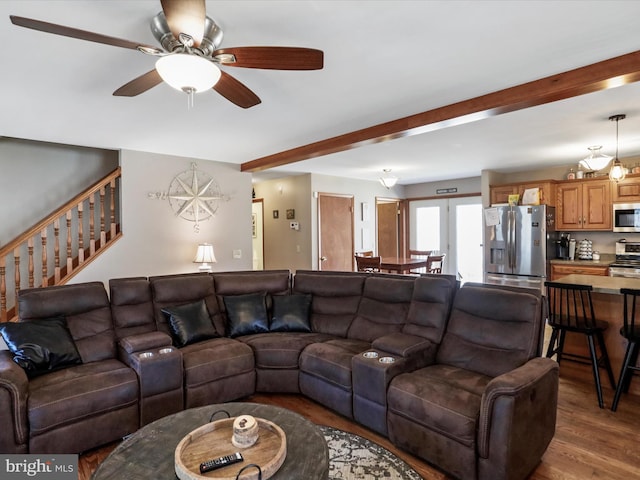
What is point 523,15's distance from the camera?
184 cm

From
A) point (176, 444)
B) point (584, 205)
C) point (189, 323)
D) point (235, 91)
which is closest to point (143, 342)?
point (189, 323)

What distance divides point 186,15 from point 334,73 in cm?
117

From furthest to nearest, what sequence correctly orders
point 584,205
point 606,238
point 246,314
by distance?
point 606,238
point 584,205
point 246,314

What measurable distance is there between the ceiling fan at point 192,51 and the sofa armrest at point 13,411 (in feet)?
6.15

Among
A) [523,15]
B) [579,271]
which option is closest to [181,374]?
[523,15]

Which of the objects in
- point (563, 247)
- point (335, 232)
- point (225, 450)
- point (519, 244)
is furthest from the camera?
point (335, 232)

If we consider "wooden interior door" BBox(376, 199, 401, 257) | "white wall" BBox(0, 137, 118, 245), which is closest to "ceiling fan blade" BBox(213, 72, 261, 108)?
"white wall" BBox(0, 137, 118, 245)

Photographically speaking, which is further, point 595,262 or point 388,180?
point 388,180

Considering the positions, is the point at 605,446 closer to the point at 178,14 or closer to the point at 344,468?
the point at 344,468

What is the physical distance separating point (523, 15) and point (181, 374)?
3.09 meters

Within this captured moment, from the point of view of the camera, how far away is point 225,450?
1607 millimetres

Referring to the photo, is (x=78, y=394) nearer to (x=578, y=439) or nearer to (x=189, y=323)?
(x=189, y=323)

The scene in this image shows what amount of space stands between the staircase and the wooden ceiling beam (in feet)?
9.07

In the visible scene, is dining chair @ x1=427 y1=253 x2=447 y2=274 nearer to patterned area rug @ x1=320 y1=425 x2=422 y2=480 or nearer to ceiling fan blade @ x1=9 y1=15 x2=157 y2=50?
patterned area rug @ x1=320 y1=425 x2=422 y2=480
